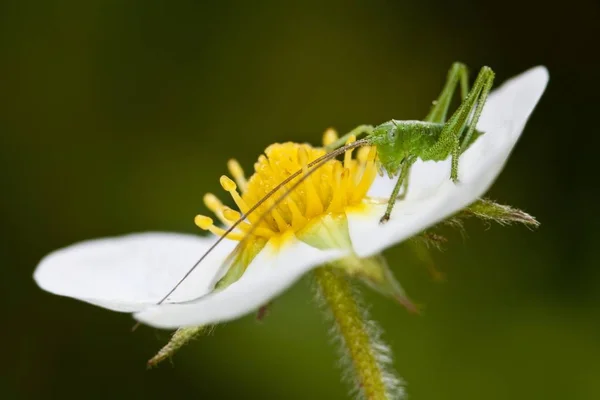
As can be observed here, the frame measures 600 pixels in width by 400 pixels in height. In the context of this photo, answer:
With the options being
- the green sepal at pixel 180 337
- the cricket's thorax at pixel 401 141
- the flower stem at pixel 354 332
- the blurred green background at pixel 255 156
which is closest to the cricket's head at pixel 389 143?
the cricket's thorax at pixel 401 141

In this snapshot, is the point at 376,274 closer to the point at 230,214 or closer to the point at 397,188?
the point at 397,188

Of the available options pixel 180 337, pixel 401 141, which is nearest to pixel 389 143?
pixel 401 141

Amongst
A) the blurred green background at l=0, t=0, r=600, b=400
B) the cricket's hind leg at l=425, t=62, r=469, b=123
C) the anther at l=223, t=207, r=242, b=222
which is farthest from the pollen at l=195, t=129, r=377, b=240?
the blurred green background at l=0, t=0, r=600, b=400

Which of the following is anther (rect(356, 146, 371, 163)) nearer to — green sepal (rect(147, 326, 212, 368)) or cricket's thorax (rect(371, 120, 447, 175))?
cricket's thorax (rect(371, 120, 447, 175))

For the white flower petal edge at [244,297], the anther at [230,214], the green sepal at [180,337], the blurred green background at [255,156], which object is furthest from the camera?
the blurred green background at [255,156]

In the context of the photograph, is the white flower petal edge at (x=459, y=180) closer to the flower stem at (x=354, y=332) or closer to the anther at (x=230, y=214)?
the flower stem at (x=354, y=332)

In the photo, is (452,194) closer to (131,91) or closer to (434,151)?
(434,151)

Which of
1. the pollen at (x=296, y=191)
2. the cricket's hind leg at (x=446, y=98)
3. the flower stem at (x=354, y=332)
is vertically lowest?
the flower stem at (x=354, y=332)
